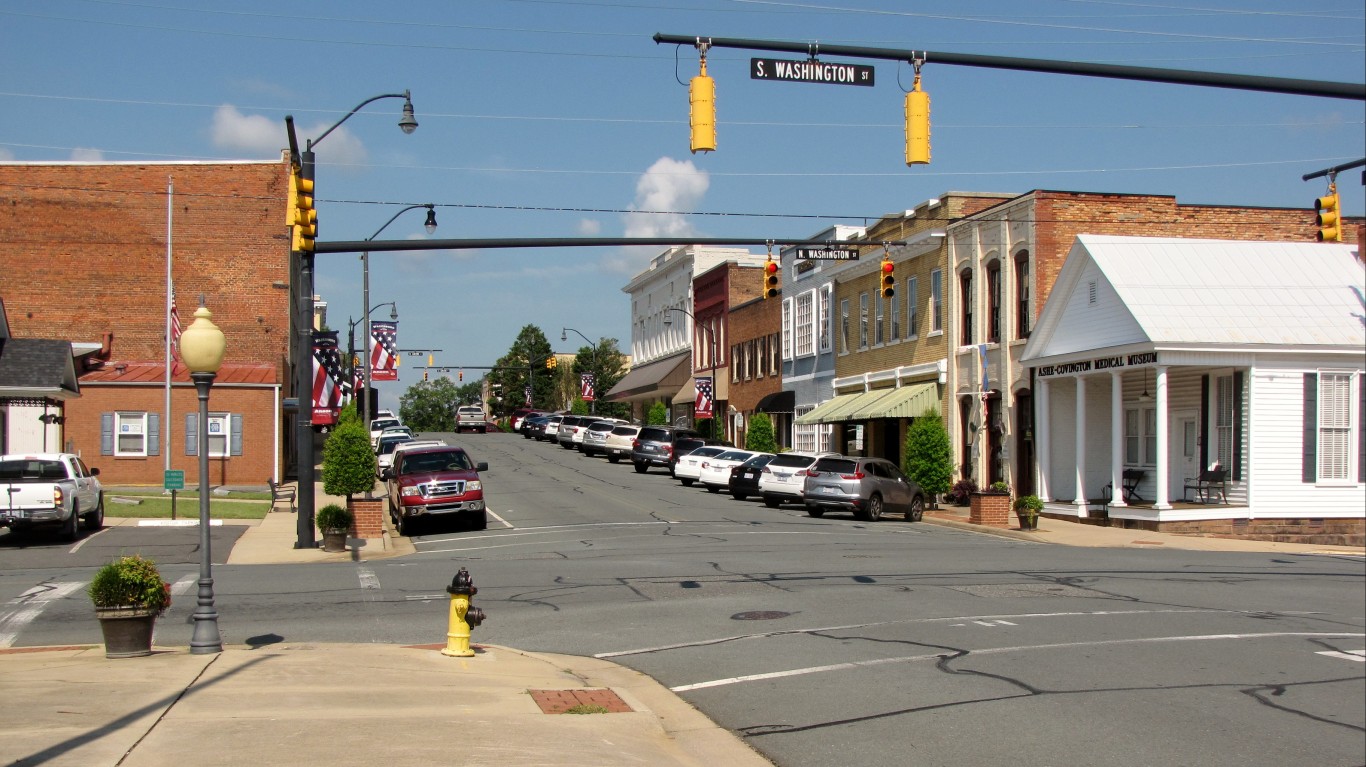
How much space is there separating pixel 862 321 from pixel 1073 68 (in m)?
34.5

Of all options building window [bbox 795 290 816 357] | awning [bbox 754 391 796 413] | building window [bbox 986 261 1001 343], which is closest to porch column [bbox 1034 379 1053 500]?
building window [bbox 986 261 1001 343]

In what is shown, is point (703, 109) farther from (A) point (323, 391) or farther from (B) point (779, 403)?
(B) point (779, 403)

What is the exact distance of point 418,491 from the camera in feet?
93.5

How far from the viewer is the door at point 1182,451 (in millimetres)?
31219

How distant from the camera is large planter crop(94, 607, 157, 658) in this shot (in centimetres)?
1153

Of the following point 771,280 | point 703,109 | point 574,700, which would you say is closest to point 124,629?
point 574,700

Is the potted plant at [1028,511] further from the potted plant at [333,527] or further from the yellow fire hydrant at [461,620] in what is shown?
the yellow fire hydrant at [461,620]

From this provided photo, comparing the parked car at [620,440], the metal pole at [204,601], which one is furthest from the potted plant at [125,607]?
the parked car at [620,440]

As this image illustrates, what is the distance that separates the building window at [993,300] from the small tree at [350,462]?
61.0 ft

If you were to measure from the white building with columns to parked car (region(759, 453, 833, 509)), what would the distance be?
7274 mm

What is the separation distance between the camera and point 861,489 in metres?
33.1

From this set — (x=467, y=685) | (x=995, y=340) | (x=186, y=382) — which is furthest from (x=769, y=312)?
(x=467, y=685)

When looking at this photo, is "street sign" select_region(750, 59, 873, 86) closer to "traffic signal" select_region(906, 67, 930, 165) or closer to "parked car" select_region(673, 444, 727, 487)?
"traffic signal" select_region(906, 67, 930, 165)

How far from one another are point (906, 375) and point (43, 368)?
26.7m
